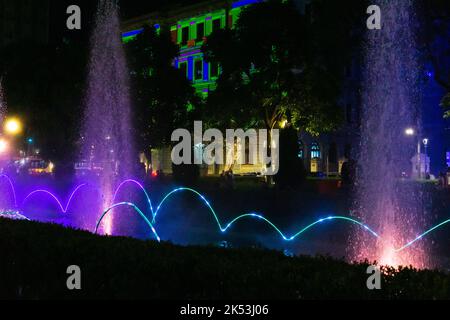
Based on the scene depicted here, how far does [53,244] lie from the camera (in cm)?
676

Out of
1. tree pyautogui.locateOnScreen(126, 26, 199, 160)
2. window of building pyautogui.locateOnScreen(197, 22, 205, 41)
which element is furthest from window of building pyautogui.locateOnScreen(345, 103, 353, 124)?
tree pyautogui.locateOnScreen(126, 26, 199, 160)

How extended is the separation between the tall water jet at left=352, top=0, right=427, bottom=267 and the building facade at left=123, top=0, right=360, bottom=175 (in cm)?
223

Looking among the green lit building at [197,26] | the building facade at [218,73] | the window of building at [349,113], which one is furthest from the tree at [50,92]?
the window of building at [349,113]

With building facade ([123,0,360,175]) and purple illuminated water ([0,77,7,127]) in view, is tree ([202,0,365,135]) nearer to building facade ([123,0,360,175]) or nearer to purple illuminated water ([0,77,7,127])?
purple illuminated water ([0,77,7,127])

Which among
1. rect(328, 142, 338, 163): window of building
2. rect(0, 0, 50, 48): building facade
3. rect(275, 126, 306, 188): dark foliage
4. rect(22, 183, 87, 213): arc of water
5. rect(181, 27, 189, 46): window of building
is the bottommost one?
rect(22, 183, 87, 213): arc of water

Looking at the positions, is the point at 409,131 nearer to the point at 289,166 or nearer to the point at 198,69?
the point at 198,69

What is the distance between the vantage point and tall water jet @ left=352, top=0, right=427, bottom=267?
11.7m

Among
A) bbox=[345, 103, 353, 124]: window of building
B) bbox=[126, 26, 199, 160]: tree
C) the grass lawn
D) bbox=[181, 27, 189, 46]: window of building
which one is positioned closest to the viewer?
the grass lawn

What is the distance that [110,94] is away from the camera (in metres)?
34.5

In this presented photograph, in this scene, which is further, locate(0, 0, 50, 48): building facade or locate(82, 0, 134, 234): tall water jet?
locate(0, 0, 50, 48): building facade

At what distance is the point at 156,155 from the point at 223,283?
171 feet

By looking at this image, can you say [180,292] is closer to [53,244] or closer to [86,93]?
[53,244]

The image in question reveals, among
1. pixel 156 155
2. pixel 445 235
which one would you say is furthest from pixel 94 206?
pixel 156 155

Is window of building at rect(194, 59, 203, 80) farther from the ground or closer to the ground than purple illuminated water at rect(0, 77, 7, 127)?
farther from the ground
